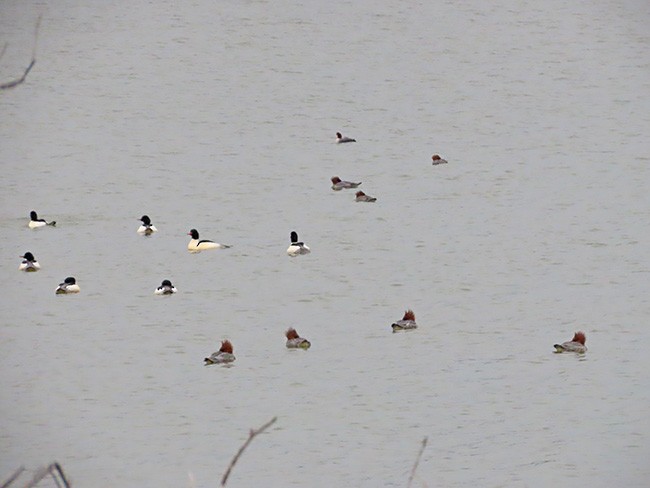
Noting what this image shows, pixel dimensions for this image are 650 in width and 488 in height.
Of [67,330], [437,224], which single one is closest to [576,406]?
[67,330]

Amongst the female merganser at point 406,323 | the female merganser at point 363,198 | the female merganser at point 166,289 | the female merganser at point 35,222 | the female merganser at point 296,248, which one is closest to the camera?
the female merganser at point 406,323

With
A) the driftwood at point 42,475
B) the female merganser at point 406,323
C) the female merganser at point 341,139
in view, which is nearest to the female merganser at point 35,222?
the female merganser at point 341,139

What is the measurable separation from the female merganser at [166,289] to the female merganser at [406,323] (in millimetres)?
3621

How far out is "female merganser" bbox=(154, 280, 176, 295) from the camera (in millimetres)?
19375

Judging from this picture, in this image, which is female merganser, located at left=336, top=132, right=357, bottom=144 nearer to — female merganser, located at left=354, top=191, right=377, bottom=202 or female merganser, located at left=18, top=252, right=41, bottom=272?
female merganser, located at left=354, top=191, right=377, bottom=202

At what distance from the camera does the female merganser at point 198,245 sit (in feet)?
72.3

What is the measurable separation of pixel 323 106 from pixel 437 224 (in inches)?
521

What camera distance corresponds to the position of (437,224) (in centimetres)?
2348

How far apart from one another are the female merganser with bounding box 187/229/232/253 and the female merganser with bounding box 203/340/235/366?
18.8 feet

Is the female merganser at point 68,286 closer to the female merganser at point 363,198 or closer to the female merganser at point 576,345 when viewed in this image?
the female merganser at point 363,198

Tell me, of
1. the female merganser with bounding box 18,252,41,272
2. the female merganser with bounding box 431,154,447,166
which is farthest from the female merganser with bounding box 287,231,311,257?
the female merganser with bounding box 431,154,447,166

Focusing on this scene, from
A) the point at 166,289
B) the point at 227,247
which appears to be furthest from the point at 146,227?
the point at 166,289

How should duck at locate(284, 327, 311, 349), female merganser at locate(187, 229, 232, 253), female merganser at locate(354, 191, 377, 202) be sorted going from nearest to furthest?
duck at locate(284, 327, 311, 349) < female merganser at locate(187, 229, 232, 253) < female merganser at locate(354, 191, 377, 202)

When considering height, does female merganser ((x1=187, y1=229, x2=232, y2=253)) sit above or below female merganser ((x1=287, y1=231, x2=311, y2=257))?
below
